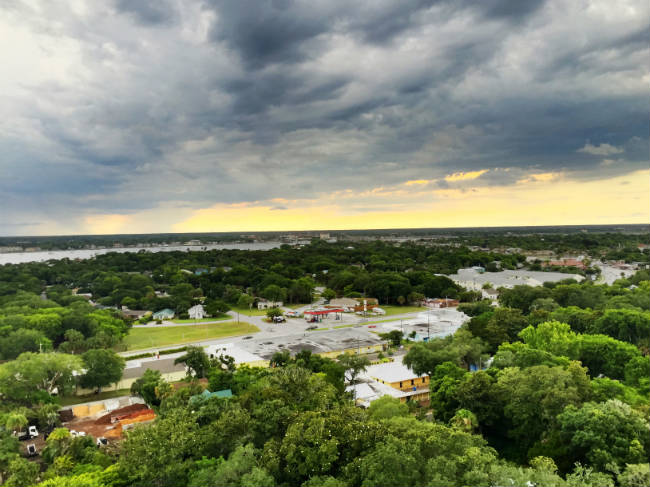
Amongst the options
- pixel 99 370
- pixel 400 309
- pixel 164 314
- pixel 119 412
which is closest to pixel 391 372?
pixel 119 412

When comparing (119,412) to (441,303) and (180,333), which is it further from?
(441,303)

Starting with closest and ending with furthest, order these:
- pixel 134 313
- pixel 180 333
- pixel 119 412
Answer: pixel 119 412 → pixel 180 333 → pixel 134 313

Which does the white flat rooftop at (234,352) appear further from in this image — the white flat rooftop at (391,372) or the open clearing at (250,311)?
the open clearing at (250,311)

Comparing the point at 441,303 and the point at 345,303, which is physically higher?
the point at 345,303

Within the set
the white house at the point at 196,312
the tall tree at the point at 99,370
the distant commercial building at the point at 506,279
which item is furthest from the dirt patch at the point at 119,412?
the distant commercial building at the point at 506,279

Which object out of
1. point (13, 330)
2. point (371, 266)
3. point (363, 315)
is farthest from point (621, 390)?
point (371, 266)

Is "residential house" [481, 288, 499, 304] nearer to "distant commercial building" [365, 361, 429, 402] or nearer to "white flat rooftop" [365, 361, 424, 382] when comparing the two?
"white flat rooftop" [365, 361, 424, 382]
